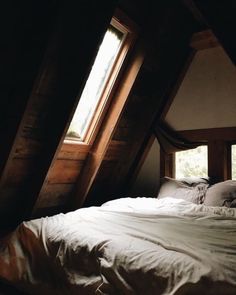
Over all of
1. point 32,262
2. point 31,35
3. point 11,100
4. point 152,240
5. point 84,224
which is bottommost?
point 32,262

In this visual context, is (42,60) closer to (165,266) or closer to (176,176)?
(165,266)

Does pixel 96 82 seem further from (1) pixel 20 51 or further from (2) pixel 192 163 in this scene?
(2) pixel 192 163

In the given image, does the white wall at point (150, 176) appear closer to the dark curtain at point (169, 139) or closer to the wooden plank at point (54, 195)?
the dark curtain at point (169, 139)

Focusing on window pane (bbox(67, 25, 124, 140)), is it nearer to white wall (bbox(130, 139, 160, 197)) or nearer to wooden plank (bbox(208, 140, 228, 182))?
white wall (bbox(130, 139, 160, 197))

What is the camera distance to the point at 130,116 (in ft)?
10.5

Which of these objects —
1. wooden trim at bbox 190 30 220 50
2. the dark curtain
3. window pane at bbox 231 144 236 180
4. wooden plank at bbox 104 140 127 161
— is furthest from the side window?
window pane at bbox 231 144 236 180

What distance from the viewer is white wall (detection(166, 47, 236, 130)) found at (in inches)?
124

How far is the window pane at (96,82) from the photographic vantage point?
8.63 feet

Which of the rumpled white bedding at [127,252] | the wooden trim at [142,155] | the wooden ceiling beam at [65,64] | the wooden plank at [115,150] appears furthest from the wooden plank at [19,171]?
the wooden trim at [142,155]

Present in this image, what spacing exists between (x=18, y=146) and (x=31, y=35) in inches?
32.6

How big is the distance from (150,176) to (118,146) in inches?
28.7

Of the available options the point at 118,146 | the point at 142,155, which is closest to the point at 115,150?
the point at 118,146

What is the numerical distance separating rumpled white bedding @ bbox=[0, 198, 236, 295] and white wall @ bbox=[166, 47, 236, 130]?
3.41ft

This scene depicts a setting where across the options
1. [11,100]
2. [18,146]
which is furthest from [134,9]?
[18,146]
